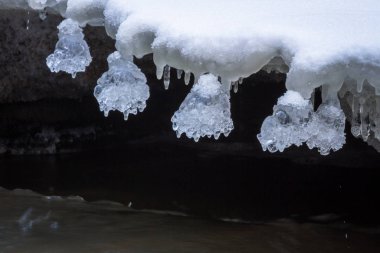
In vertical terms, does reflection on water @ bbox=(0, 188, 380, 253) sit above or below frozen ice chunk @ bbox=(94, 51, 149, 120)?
below

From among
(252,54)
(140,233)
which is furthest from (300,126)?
(140,233)

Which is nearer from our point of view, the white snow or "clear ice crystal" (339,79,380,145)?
the white snow

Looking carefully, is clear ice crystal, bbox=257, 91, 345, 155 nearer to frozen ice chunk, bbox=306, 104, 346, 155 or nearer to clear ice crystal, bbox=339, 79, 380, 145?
frozen ice chunk, bbox=306, 104, 346, 155

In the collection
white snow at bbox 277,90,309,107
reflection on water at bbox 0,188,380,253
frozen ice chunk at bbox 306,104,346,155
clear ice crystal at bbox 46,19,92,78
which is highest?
clear ice crystal at bbox 46,19,92,78

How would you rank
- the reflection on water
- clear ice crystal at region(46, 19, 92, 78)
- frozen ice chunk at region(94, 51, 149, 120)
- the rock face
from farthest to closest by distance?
the rock face
the reflection on water
clear ice crystal at region(46, 19, 92, 78)
frozen ice chunk at region(94, 51, 149, 120)

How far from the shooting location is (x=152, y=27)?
2.07 m

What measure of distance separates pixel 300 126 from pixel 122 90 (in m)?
0.64

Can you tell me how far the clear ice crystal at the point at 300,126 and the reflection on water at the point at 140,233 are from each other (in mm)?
1181

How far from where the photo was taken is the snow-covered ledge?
190cm

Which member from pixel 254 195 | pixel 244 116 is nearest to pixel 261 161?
pixel 244 116

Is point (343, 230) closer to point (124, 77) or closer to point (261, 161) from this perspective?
point (261, 161)

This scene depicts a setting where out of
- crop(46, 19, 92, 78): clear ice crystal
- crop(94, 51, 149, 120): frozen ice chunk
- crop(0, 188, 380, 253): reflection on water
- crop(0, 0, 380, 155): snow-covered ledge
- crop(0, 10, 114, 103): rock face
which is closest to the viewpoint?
crop(0, 0, 380, 155): snow-covered ledge

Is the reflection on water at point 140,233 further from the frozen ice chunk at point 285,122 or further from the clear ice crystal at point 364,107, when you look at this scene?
the frozen ice chunk at point 285,122

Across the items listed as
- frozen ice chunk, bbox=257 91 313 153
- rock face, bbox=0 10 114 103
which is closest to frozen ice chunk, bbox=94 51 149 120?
frozen ice chunk, bbox=257 91 313 153
